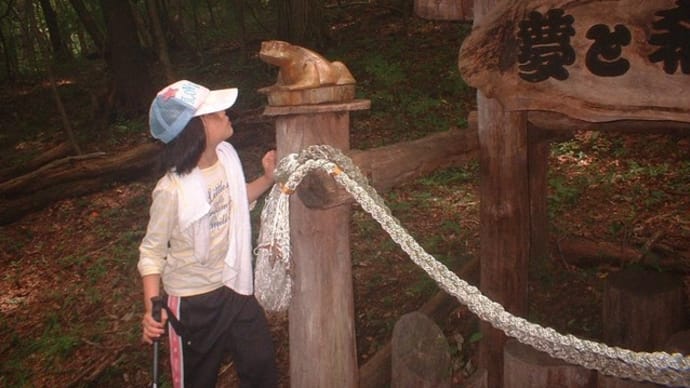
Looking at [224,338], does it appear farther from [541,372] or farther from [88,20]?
[88,20]

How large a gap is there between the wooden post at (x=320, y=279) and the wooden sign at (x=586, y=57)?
2.02 feet

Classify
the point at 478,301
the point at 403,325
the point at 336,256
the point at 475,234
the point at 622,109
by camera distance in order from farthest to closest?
1. the point at 475,234
2. the point at 403,325
3. the point at 336,256
4. the point at 622,109
5. the point at 478,301

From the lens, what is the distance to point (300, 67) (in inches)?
84.8

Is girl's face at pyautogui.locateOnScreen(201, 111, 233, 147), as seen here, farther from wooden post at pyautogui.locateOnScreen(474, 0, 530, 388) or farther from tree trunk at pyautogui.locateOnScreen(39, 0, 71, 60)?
tree trunk at pyautogui.locateOnScreen(39, 0, 71, 60)

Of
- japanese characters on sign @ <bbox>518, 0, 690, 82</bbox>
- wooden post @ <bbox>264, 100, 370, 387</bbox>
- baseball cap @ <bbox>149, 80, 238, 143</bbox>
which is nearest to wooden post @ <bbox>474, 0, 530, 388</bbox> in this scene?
japanese characters on sign @ <bbox>518, 0, 690, 82</bbox>

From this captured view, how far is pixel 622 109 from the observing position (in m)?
2.15

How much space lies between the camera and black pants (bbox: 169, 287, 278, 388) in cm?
253

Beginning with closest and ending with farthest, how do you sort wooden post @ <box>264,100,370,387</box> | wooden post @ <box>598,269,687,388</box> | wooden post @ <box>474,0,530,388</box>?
wooden post @ <box>264,100,370,387</box>, wooden post @ <box>474,0,530,388</box>, wooden post @ <box>598,269,687,388</box>

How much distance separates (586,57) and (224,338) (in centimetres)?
193

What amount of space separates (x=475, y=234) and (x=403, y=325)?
2.82 m

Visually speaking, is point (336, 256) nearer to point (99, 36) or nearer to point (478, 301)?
point (478, 301)

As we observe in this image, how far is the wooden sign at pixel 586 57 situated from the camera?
2.00 meters

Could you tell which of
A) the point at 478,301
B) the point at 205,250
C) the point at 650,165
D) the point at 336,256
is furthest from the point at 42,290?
the point at 650,165

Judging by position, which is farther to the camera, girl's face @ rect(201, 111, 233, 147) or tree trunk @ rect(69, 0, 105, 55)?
tree trunk @ rect(69, 0, 105, 55)
